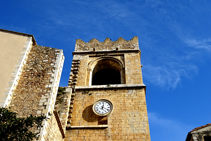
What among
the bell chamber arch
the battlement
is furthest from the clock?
the battlement

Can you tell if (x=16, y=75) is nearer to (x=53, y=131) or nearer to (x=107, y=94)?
(x=53, y=131)

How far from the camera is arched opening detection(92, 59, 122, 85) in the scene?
15.7 meters

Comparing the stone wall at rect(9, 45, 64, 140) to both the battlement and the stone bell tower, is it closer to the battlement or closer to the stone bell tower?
the stone bell tower

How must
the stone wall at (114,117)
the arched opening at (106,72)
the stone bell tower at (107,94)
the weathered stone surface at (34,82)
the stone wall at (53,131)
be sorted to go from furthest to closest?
the arched opening at (106,72) < the stone bell tower at (107,94) < the stone wall at (114,117) < the weathered stone surface at (34,82) < the stone wall at (53,131)

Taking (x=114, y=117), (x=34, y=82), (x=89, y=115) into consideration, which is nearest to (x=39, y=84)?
(x=34, y=82)

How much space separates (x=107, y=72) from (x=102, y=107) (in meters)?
4.50

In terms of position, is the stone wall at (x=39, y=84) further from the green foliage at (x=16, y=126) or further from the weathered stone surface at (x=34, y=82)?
the green foliage at (x=16, y=126)

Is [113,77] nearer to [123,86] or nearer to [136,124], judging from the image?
[123,86]

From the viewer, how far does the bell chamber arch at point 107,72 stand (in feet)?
51.1

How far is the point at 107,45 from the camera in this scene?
54.3 ft

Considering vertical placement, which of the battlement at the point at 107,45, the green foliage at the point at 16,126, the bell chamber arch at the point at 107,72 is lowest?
the green foliage at the point at 16,126

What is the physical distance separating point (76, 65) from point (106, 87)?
110 inches

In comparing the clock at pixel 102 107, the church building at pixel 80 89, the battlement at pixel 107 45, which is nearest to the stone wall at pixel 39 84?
the church building at pixel 80 89

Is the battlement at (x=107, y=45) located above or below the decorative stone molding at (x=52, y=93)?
above
